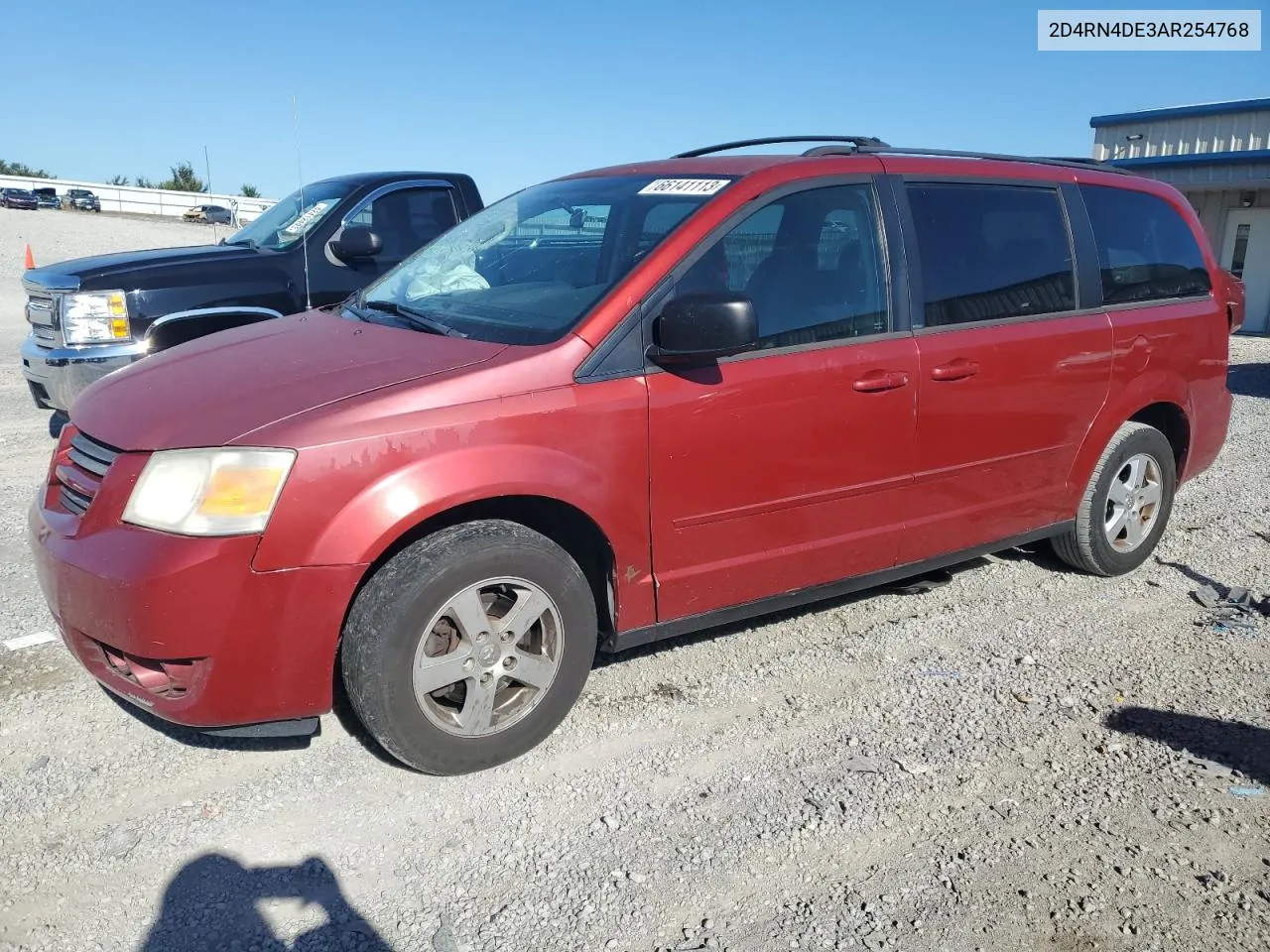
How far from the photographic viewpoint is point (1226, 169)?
59.2 feet

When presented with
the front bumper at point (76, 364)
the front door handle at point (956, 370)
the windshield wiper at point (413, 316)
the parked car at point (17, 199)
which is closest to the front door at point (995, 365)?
the front door handle at point (956, 370)

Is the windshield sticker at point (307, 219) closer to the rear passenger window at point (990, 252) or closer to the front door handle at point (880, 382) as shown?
the rear passenger window at point (990, 252)

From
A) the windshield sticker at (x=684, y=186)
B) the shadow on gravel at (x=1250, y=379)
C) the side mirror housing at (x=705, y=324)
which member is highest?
the windshield sticker at (x=684, y=186)

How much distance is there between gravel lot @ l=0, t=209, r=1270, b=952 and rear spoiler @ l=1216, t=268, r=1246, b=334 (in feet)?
6.29

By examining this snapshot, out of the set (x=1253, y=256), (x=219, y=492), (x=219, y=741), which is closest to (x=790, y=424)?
(x=219, y=492)

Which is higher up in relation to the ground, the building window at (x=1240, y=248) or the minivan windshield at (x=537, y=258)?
the minivan windshield at (x=537, y=258)

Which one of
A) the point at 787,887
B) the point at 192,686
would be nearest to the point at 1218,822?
the point at 787,887

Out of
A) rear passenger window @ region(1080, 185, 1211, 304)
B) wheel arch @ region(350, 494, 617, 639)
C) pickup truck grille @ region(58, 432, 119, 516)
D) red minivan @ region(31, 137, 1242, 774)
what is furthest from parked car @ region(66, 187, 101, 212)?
wheel arch @ region(350, 494, 617, 639)

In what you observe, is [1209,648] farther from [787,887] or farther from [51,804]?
[51,804]

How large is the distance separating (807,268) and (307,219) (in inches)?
181

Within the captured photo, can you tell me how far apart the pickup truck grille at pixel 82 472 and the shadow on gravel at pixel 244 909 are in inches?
44.8

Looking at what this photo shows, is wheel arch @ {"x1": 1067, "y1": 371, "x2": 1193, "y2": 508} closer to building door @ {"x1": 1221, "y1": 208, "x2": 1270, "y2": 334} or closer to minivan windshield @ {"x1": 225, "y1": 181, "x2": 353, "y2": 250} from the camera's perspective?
minivan windshield @ {"x1": 225, "y1": 181, "x2": 353, "y2": 250}

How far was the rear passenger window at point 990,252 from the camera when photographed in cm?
426

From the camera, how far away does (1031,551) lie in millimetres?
5656
